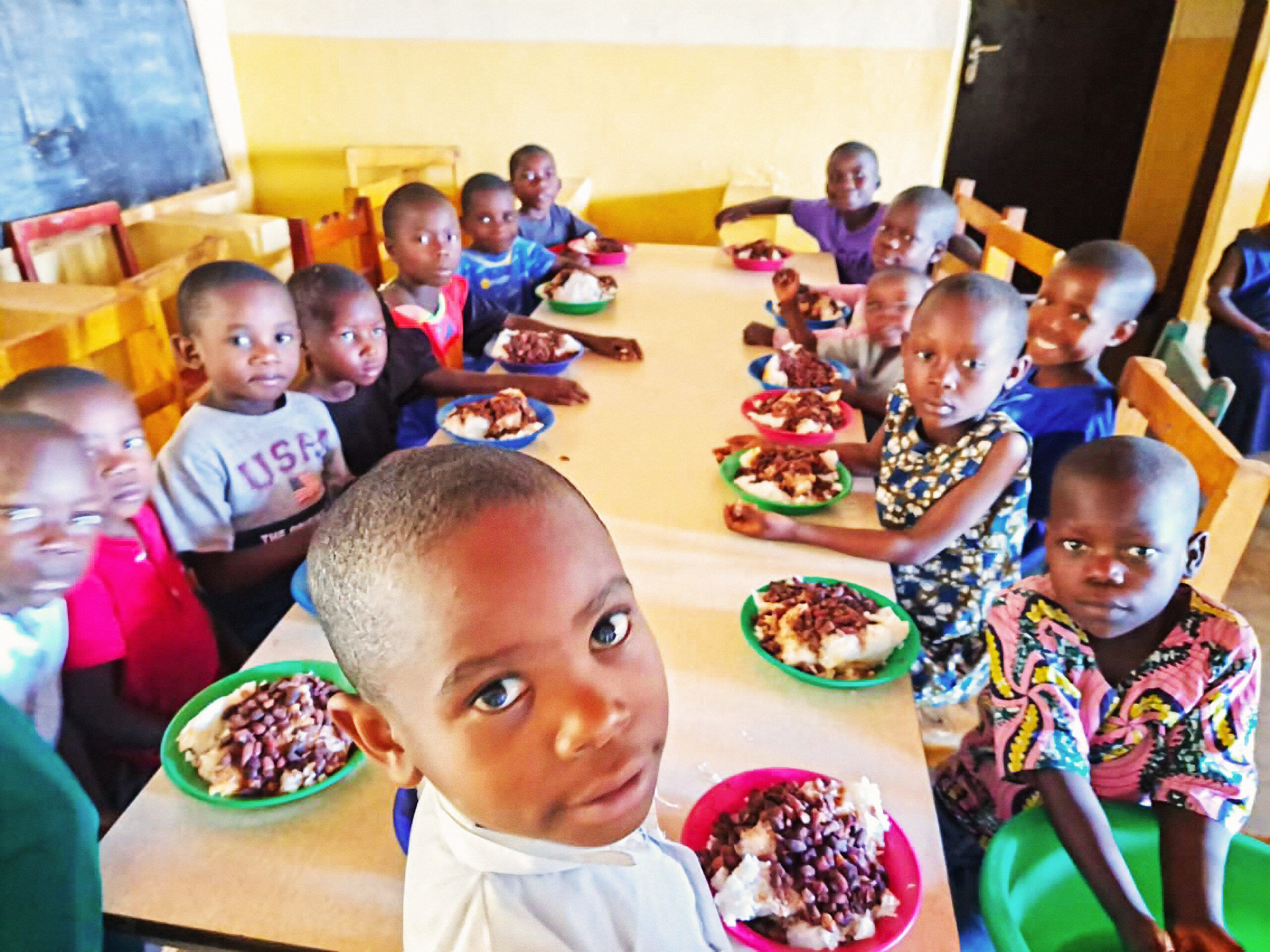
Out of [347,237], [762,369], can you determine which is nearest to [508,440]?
[762,369]

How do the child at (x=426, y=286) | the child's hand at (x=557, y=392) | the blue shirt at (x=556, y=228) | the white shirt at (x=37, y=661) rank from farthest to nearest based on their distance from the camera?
the blue shirt at (x=556, y=228), the child at (x=426, y=286), the child's hand at (x=557, y=392), the white shirt at (x=37, y=661)

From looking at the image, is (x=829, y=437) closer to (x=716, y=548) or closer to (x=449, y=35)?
(x=716, y=548)

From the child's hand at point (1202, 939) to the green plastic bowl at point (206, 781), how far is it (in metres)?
0.90

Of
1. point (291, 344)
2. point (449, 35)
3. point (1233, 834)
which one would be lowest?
point (1233, 834)

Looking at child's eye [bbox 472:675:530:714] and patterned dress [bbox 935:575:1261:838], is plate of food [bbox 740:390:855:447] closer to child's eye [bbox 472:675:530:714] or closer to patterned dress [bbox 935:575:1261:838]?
patterned dress [bbox 935:575:1261:838]

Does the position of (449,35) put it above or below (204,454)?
above

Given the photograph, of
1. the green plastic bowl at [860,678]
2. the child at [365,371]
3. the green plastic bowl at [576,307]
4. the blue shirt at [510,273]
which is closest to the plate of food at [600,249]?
the blue shirt at [510,273]

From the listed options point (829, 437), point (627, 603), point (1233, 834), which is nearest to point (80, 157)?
point (829, 437)

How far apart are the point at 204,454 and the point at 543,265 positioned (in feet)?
5.33

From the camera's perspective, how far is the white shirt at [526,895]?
603 millimetres

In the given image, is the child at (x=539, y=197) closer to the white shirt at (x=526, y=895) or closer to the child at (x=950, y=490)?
the child at (x=950, y=490)

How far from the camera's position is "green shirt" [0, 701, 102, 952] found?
0.78 meters

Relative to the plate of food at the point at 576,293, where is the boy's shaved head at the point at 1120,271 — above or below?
above

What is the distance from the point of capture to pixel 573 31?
3.82 metres
